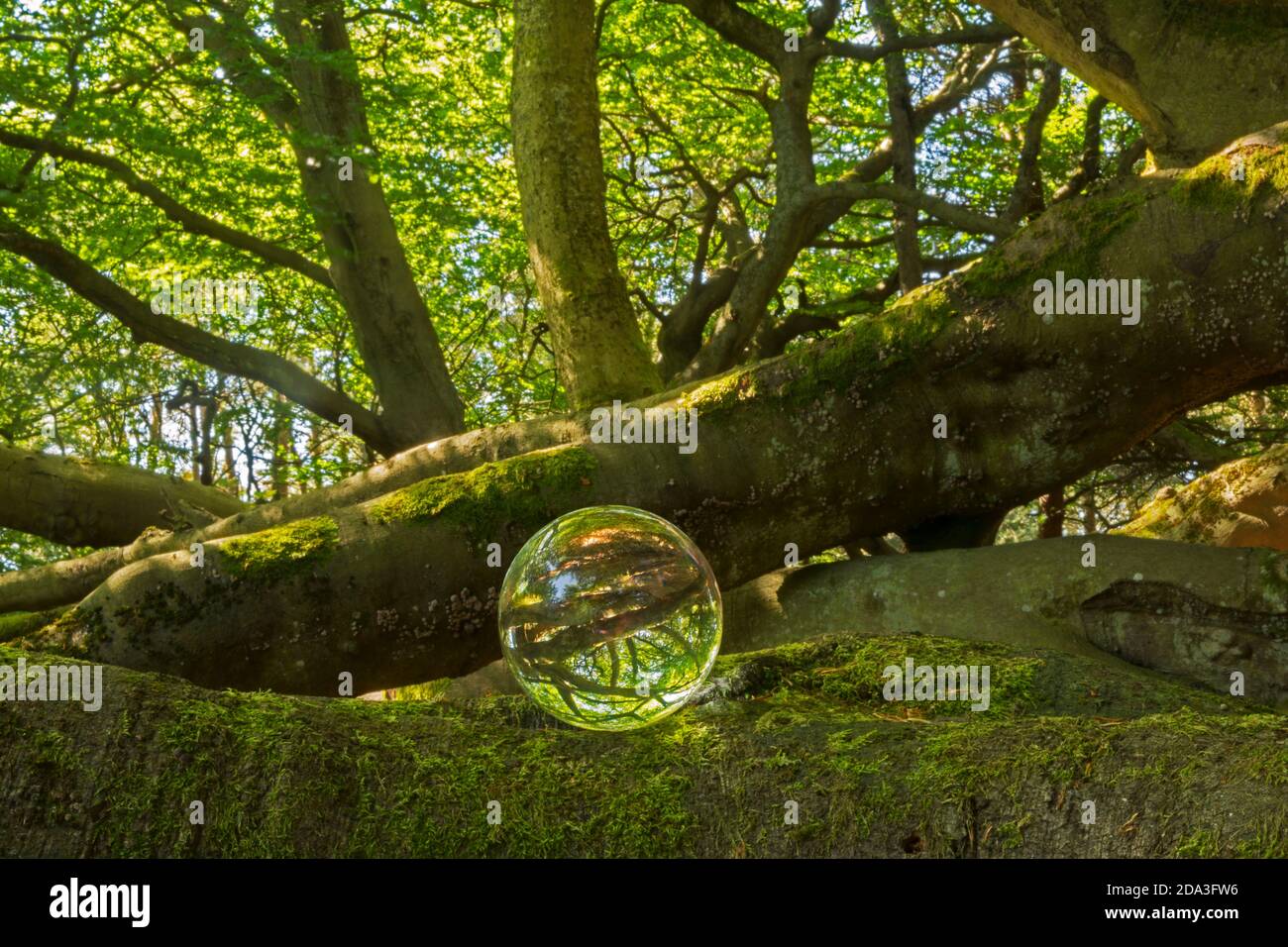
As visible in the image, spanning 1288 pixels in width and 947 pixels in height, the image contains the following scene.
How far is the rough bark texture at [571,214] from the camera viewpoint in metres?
8.57

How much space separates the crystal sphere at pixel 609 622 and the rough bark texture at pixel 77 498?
6.47 metres

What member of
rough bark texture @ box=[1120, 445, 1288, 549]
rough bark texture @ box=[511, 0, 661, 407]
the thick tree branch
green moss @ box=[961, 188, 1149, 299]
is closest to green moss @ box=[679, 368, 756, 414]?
rough bark texture @ box=[511, 0, 661, 407]

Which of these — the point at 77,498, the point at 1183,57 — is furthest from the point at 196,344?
the point at 1183,57

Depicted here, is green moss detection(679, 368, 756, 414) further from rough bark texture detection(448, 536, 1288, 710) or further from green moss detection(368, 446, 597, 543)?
rough bark texture detection(448, 536, 1288, 710)

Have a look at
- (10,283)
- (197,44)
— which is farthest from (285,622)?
(10,283)

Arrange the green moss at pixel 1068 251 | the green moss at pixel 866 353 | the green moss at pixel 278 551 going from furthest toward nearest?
the green moss at pixel 866 353 → the green moss at pixel 1068 251 → the green moss at pixel 278 551

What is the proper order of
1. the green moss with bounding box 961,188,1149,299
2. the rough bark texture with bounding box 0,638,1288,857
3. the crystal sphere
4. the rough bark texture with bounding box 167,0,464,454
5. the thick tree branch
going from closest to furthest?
the rough bark texture with bounding box 0,638,1288,857, the crystal sphere, the green moss with bounding box 961,188,1149,299, the thick tree branch, the rough bark texture with bounding box 167,0,464,454

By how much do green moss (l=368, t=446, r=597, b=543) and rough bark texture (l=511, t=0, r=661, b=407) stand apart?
5.86 feet

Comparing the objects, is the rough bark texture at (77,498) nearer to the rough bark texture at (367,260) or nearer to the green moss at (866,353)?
the rough bark texture at (367,260)

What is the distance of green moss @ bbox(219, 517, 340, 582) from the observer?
6.14 m

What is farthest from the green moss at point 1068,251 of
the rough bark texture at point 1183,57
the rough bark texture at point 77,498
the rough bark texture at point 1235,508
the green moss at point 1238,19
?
the rough bark texture at point 77,498

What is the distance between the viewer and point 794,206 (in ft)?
34.7

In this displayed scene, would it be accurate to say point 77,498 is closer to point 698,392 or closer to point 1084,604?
point 698,392
